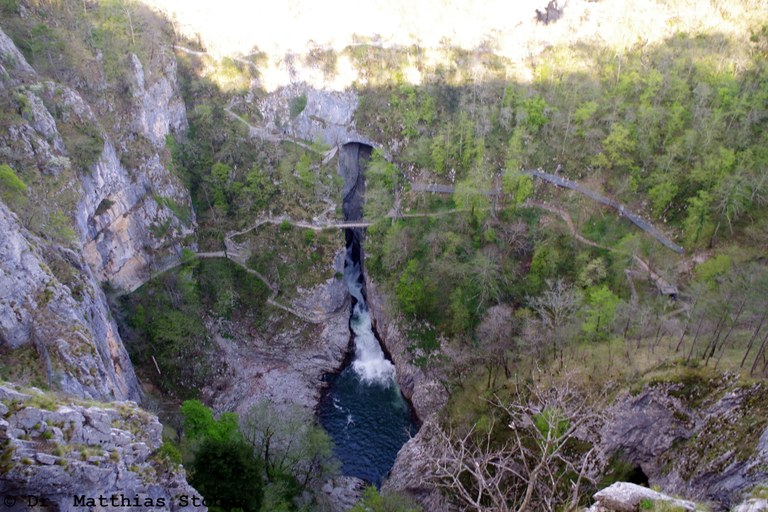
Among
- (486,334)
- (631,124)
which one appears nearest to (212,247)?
(486,334)

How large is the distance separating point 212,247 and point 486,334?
31.3 m

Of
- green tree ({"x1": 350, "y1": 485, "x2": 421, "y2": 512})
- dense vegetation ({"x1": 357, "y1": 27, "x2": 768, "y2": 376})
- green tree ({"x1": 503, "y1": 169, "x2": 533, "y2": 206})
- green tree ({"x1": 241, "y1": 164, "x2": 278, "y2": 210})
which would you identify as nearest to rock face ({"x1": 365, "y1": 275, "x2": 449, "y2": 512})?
green tree ({"x1": 350, "y1": 485, "x2": 421, "y2": 512})

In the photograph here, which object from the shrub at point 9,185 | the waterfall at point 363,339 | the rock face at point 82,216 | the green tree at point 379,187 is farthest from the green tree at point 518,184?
the shrub at point 9,185

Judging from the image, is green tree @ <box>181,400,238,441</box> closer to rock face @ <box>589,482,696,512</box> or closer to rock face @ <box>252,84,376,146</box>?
rock face @ <box>589,482,696,512</box>

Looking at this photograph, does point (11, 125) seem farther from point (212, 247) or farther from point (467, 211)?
point (467, 211)

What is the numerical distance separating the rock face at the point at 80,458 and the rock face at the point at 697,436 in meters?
22.2

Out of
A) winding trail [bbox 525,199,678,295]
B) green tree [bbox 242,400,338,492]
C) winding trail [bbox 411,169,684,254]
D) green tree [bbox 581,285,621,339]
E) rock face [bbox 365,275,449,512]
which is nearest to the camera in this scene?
green tree [bbox 242,400,338,492]

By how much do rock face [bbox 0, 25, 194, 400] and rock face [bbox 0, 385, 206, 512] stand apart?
5.38 meters

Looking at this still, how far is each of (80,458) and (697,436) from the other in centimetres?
2804

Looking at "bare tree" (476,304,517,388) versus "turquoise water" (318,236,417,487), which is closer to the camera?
"bare tree" (476,304,517,388)

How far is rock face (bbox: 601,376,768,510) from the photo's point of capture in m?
20.1

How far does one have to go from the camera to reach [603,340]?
34.5 meters

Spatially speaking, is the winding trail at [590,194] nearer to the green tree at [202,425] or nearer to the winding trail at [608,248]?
the winding trail at [608,248]

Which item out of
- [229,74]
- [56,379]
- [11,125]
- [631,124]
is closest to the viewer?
[56,379]
